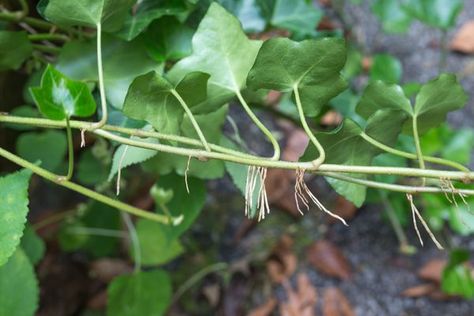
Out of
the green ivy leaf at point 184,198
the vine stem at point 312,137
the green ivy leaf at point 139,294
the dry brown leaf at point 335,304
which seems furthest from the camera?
the dry brown leaf at point 335,304

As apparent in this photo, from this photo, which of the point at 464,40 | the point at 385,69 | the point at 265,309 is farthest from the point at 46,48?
the point at 464,40

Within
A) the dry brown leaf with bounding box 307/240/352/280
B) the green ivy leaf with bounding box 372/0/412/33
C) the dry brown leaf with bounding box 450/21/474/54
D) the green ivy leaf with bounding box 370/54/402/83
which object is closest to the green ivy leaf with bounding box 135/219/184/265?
the dry brown leaf with bounding box 307/240/352/280

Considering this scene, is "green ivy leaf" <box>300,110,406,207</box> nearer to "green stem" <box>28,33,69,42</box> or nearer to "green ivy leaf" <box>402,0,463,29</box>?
"green stem" <box>28,33,69,42</box>

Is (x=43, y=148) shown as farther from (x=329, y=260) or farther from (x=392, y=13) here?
(x=392, y=13)

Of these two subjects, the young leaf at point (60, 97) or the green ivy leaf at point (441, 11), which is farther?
the green ivy leaf at point (441, 11)

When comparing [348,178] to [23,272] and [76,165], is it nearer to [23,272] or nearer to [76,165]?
[23,272]

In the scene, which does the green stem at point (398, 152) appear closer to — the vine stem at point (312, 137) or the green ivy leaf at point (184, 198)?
the vine stem at point (312, 137)

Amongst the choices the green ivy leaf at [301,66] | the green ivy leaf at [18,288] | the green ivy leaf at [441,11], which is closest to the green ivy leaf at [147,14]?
the green ivy leaf at [301,66]
